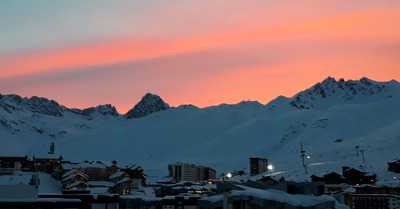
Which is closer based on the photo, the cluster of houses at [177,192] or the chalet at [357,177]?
the cluster of houses at [177,192]

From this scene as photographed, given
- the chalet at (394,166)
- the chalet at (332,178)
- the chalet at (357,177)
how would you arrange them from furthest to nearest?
the chalet at (332,178), the chalet at (394,166), the chalet at (357,177)

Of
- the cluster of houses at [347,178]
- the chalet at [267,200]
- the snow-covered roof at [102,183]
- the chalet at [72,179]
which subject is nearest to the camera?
the chalet at [267,200]

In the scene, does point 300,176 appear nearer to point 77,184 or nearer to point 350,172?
point 350,172

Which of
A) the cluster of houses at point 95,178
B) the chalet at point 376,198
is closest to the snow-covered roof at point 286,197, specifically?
the chalet at point 376,198

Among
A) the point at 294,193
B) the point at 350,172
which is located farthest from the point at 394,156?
the point at 294,193

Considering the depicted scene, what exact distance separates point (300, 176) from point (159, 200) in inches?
3116

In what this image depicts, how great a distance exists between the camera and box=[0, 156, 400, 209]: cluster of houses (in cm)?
4138

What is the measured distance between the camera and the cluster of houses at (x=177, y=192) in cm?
4138

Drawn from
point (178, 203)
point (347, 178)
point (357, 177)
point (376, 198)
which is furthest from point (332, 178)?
point (178, 203)

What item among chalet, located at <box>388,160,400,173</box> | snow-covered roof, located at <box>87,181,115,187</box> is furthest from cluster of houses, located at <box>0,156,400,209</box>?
snow-covered roof, located at <box>87,181,115,187</box>

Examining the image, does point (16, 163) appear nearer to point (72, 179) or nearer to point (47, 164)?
point (47, 164)

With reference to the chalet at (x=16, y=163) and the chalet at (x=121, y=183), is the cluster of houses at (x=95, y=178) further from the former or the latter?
the chalet at (x=16, y=163)

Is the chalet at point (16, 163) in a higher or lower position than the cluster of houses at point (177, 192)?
higher

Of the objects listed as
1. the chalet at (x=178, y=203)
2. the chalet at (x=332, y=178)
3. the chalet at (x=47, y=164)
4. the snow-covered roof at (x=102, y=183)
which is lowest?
the chalet at (x=178, y=203)
